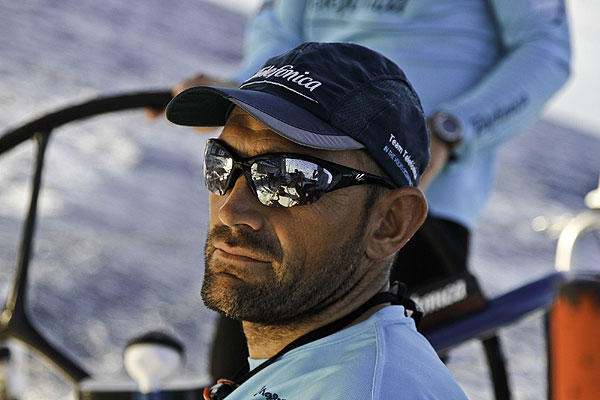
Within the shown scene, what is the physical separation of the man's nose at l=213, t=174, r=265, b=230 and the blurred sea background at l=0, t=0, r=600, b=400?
18.4 inches

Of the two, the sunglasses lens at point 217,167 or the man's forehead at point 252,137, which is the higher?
the man's forehead at point 252,137

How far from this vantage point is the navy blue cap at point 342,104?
2.74 feet

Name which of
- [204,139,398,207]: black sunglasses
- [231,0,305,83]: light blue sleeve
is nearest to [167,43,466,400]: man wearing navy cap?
[204,139,398,207]: black sunglasses

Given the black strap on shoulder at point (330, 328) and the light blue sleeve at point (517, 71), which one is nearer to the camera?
the black strap on shoulder at point (330, 328)

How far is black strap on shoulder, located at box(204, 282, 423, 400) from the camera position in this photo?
2.69 ft

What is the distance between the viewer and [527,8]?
146 centimetres

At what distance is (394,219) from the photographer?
91 centimetres

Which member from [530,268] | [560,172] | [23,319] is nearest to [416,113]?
[23,319]

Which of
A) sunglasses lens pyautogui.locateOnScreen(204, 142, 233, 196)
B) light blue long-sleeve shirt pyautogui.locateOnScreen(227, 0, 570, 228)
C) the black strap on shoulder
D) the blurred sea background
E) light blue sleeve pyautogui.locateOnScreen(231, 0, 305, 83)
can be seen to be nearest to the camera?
the black strap on shoulder

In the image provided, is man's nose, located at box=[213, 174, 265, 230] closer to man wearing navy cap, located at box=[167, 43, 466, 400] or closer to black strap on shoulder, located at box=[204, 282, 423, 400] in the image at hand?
man wearing navy cap, located at box=[167, 43, 466, 400]

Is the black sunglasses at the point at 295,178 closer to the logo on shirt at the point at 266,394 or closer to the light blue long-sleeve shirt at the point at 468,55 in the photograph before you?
the logo on shirt at the point at 266,394

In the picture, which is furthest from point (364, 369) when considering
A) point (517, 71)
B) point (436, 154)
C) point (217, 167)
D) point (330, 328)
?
point (517, 71)

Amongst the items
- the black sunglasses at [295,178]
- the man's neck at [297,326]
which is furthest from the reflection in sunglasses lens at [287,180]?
the man's neck at [297,326]

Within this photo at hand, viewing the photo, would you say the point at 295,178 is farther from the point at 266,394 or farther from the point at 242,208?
the point at 266,394
